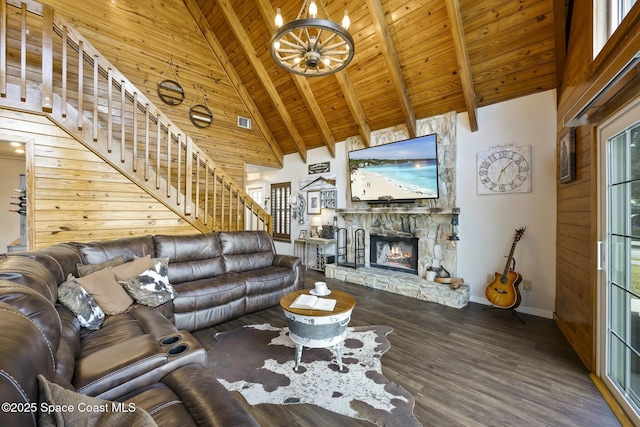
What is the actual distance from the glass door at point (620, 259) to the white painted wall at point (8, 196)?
8647 millimetres

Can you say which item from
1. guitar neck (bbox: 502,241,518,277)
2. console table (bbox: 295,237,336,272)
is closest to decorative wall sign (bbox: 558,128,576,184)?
guitar neck (bbox: 502,241,518,277)

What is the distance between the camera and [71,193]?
329cm

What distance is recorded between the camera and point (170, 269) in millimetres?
3217

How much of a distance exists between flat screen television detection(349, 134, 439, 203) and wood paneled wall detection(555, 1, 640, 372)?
1.58 metres

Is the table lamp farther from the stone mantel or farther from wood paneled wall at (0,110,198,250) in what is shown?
wood paneled wall at (0,110,198,250)

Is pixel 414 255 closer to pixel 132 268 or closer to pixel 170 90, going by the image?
pixel 132 268

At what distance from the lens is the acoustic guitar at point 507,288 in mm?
3457

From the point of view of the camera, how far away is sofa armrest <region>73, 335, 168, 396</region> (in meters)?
1.23

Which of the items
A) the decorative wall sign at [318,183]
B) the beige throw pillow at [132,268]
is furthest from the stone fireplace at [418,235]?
the beige throw pillow at [132,268]

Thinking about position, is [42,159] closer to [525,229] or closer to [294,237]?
[294,237]

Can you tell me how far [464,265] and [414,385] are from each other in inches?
105

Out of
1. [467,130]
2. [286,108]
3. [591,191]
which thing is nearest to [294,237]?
[286,108]

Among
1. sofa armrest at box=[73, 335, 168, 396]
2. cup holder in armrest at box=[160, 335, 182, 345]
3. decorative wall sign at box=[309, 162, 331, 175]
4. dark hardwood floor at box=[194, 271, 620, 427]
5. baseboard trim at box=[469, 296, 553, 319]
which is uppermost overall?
decorative wall sign at box=[309, 162, 331, 175]

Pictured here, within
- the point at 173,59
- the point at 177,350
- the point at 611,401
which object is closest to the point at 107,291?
the point at 177,350
